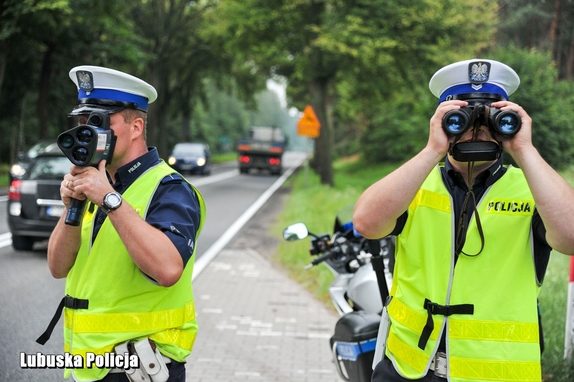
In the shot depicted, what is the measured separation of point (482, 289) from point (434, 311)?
0.18m

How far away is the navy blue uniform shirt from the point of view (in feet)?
7.86

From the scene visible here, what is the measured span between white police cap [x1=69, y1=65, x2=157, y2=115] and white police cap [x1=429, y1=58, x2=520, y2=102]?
1161 mm

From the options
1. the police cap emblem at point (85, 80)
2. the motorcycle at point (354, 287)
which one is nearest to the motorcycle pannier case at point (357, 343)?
the motorcycle at point (354, 287)

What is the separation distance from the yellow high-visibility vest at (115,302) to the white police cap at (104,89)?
326 mm

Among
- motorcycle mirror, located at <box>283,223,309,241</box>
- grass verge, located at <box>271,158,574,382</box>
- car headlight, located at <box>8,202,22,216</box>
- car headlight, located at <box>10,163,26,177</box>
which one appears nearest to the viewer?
motorcycle mirror, located at <box>283,223,309,241</box>

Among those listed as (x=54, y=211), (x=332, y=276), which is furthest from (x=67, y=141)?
(x=54, y=211)

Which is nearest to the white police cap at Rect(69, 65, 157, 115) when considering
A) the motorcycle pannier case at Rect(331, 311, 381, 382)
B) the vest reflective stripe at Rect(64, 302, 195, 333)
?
the vest reflective stripe at Rect(64, 302, 195, 333)

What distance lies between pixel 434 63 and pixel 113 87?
24267 millimetres

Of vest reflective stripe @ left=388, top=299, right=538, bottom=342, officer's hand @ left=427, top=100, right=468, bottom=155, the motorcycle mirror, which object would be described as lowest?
the motorcycle mirror

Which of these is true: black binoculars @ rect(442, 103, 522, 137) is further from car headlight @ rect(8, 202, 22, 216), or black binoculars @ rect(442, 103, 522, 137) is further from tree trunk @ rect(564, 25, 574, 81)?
tree trunk @ rect(564, 25, 574, 81)

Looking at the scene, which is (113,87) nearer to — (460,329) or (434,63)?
(460,329)

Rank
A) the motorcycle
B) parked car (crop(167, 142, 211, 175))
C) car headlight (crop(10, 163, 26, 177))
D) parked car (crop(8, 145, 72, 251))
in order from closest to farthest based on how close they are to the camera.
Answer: the motorcycle
parked car (crop(8, 145, 72, 251))
car headlight (crop(10, 163, 26, 177))
parked car (crop(167, 142, 211, 175))

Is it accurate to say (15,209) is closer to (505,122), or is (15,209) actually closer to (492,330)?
(492,330)

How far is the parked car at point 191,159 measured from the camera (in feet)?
113
